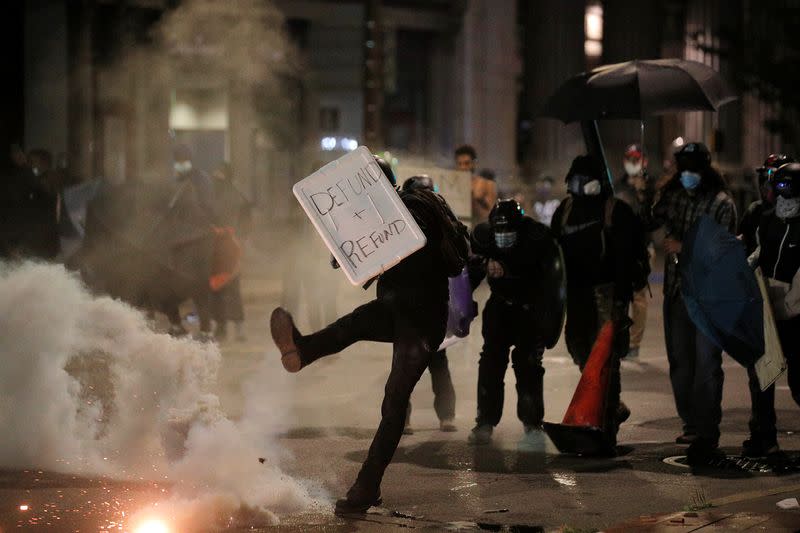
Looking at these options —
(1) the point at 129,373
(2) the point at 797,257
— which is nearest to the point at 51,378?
(1) the point at 129,373

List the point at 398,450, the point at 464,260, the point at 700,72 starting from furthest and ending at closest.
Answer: the point at 700,72 → the point at 398,450 → the point at 464,260

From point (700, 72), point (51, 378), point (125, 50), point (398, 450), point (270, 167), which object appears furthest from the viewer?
point (270, 167)

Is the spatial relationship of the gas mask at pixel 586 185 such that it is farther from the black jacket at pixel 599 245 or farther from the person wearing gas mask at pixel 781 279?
the person wearing gas mask at pixel 781 279

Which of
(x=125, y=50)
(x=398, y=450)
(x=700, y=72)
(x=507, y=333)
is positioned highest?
(x=125, y=50)

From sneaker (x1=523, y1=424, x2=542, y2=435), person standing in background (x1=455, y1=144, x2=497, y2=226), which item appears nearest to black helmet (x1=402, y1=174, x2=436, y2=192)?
sneaker (x1=523, y1=424, x2=542, y2=435)

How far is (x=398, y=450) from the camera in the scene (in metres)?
8.11

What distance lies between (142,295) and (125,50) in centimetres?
1331

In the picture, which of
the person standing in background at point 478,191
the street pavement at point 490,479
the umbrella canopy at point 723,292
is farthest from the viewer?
the person standing in background at point 478,191

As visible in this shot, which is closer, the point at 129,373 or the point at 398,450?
the point at 129,373

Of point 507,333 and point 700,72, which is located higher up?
point 700,72

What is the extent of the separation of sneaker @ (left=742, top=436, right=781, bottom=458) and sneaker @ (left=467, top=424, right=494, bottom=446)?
1.43 m

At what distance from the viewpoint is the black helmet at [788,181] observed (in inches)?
298

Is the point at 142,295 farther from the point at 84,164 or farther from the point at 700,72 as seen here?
the point at 84,164

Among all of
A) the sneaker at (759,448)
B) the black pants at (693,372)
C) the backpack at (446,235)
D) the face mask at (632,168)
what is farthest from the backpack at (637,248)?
the face mask at (632,168)
